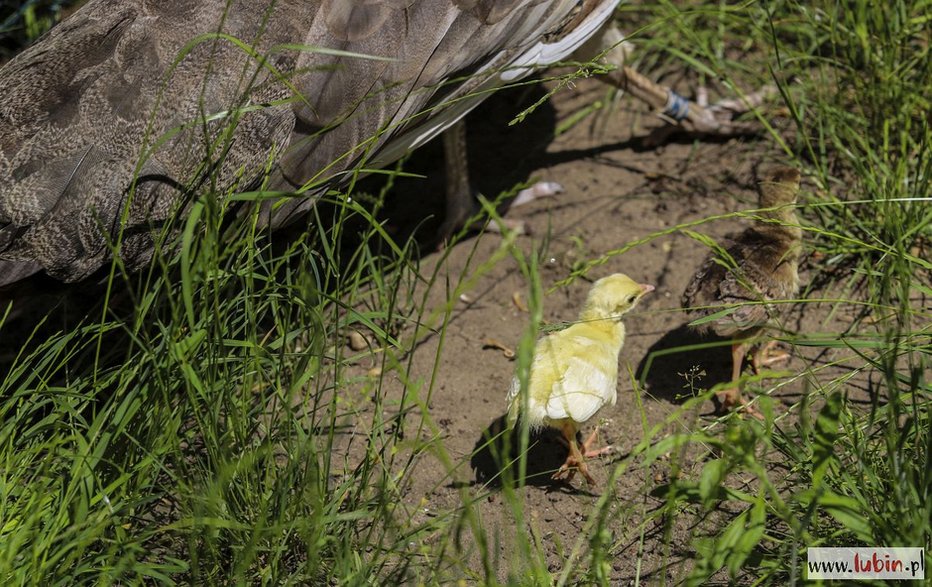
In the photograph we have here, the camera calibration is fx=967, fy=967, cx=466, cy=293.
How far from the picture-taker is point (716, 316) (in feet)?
8.57

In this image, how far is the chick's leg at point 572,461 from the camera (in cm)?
273

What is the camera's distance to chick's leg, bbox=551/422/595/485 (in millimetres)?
2734

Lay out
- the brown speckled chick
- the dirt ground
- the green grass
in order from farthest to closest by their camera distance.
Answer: the brown speckled chick → the dirt ground → the green grass

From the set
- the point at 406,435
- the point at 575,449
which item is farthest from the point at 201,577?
the point at 575,449

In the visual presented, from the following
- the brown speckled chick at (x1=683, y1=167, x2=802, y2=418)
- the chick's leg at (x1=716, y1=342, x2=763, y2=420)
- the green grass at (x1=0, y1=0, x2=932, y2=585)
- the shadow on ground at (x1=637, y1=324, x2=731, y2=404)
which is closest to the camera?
the green grass at (x1=0, y1=0, x2=932, y2=585)

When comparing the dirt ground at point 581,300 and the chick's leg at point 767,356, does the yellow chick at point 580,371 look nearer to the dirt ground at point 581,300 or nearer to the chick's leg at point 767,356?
the dirt ground at point 581,300

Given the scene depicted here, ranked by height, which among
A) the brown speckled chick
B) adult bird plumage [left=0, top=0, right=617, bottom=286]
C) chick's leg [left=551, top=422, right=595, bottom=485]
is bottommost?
chick's leg [left=551, top=422, right=595, bottom=485]

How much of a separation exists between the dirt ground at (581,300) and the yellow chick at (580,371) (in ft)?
0.37

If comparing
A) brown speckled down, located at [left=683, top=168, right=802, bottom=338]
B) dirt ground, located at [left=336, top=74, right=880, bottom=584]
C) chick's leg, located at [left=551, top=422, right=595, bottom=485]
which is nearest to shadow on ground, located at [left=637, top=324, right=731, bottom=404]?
dirt ground, located at [left=336, top=74, right=880, bottom=584]

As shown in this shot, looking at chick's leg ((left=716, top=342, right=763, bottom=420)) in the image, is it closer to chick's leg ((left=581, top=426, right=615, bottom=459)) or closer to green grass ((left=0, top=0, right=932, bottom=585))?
green grass ((left=0, top=0, right=932, bottom=585))

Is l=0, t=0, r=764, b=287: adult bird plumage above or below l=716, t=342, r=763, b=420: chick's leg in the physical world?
above

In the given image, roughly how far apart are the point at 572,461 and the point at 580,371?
28 cm

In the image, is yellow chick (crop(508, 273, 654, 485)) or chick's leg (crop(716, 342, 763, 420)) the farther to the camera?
chick's leg (crop(716, 342, 763, 420))

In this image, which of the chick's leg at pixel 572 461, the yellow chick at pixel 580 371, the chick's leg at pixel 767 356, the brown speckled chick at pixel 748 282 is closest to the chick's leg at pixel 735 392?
the brown speckled chick at pixel 748 282
